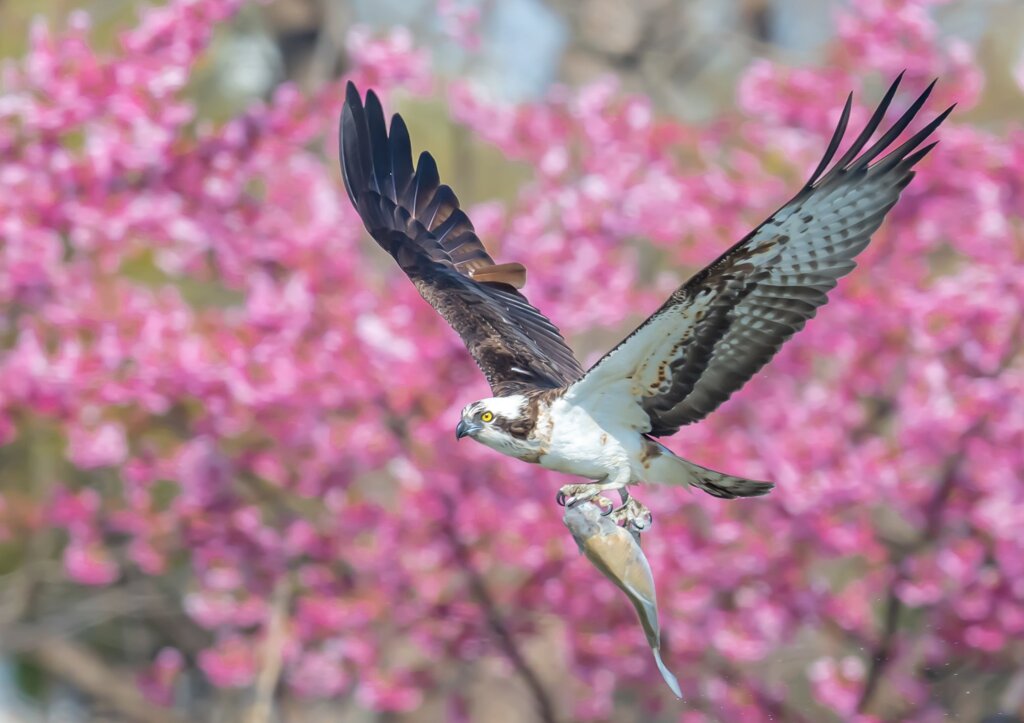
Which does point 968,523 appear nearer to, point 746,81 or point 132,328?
point 746,81

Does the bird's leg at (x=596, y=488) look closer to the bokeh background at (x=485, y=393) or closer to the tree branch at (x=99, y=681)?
the bokeh background at (x=485, y=393)

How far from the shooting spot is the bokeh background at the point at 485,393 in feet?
22.0

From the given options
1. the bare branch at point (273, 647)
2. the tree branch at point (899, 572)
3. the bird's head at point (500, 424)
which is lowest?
the tree branch at point (899, 572)

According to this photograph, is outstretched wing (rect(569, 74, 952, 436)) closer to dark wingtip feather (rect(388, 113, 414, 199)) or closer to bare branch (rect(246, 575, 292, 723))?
dark wingtip feather (rect(388, 113, 414, 199))

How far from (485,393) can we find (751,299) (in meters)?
2.86

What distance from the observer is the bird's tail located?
155 inches

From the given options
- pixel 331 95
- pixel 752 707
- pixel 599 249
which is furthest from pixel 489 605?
pixel 331 95

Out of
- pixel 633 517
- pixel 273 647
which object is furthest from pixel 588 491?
pixel 273 647

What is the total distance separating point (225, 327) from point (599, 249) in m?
1.84

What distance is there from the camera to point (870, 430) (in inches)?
280

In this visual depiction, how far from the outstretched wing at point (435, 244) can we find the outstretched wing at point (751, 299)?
32.5 inches

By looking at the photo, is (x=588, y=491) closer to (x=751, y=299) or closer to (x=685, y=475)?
(x=685, y=475)

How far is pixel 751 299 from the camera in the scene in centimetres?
384

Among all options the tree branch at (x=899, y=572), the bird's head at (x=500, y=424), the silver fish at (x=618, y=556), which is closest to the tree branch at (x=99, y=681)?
the tree branch at (x=899, y=572)
